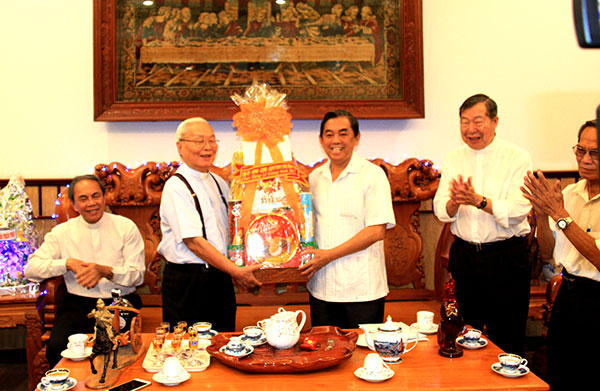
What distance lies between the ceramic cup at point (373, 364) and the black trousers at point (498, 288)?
1032 mm

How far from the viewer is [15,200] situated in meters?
3.58

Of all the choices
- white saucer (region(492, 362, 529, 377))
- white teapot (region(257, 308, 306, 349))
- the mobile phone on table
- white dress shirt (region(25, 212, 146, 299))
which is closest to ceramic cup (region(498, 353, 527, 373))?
white saucer (region(492, 362, 529, 377))

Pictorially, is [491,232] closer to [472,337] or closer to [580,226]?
[580,226]

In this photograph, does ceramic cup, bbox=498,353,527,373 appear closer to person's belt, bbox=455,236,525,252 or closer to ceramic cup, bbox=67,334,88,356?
person's belt, bbox=455,236,525,252

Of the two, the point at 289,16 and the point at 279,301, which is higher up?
the point at 289,16

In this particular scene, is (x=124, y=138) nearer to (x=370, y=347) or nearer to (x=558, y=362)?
(x=370, y=347)

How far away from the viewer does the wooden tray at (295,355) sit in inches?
77.7

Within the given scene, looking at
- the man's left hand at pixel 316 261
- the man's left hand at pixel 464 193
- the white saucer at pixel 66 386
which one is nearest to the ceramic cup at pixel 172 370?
the white saucer at pixel 66 386

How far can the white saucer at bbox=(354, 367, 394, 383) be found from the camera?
1.88 metres

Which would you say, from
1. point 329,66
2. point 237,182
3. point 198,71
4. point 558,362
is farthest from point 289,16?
point 558,362

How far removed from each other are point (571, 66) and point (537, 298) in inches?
70.2

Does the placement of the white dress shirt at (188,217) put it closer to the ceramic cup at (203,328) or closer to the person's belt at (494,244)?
the ceramic cup at (203,328)

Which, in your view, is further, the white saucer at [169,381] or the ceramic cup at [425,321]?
the ceramic cup at [425,321]

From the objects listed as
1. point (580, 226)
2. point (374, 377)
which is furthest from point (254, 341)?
point (580, 226)
